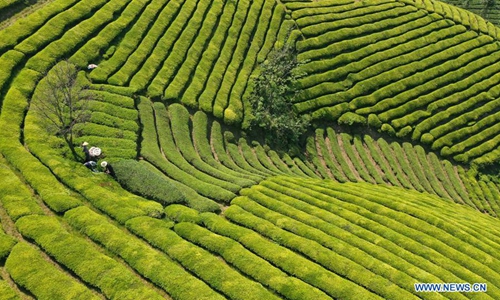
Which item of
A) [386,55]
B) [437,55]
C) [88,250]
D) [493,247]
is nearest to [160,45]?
[88,250]

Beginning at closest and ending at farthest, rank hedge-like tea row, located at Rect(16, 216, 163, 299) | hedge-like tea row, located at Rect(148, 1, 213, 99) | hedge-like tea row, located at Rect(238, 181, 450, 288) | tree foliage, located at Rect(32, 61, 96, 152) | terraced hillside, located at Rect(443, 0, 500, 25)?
hedge-like tea row, located at Rect(16, 216, 163, 299)
hedge-like tea row, located at Rect(238, 181, 450, 288)
tree foliage, located at Rect(32, 61, 96, 152)
hedge-like tea row, located at Rect(148, 1, 213, 99)
terraced hillside, located at Rect(443, 0, 500, 25)

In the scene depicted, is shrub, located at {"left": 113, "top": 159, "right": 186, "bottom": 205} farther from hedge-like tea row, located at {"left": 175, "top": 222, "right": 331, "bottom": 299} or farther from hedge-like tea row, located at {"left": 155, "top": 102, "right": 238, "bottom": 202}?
hedge-like tea row, located at {"left": 175, "top": 222, "right": 331, "bottom": 299}

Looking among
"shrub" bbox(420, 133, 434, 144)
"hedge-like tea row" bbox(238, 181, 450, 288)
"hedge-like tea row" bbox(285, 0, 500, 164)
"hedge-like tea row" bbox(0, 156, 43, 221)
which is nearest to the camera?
"hedge-like tea row" bbox(0, 156, 43, 221)

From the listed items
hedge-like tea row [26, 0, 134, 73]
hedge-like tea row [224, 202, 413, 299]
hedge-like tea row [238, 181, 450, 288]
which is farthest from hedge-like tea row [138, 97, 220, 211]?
hedge-like tea row [26, 0, 134, 73]

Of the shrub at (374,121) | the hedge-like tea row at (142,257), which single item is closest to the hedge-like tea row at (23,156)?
the hedge-like tea row at (142,257)

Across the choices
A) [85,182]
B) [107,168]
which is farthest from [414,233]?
[85,182]

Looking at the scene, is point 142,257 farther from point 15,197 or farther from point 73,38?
point 73,38
